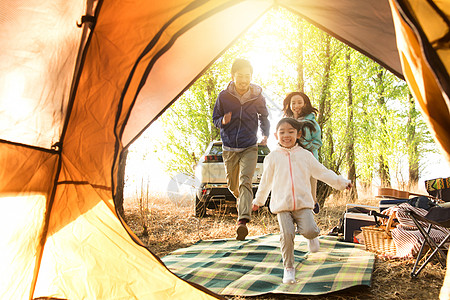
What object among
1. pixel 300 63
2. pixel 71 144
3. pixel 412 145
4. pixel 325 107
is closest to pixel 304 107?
pixel 71 144

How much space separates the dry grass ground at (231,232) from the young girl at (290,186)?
21.0 inches

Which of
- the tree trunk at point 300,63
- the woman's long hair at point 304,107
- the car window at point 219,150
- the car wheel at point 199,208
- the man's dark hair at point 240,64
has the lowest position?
the car wheel at point 199,208

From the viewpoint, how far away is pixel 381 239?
13.1 feet

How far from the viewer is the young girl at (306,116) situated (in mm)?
4414

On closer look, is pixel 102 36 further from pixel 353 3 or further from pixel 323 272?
pixel 323 272

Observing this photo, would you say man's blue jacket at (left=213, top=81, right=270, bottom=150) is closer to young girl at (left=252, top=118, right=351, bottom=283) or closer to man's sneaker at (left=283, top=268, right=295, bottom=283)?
young girl at (left=252, top=118, right=351, bottom=283)

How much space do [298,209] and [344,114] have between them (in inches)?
338

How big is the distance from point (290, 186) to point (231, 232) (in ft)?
9.54

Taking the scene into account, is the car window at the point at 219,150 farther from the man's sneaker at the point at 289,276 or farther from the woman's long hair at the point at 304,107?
the man's sneaker at the point at 289,276

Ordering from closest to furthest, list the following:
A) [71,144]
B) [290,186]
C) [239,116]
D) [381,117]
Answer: [71,144] → [290,186] → [239,116] → [381,117]

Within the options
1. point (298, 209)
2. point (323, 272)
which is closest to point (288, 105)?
point (298, 209)

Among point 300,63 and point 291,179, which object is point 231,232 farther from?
point 300,63

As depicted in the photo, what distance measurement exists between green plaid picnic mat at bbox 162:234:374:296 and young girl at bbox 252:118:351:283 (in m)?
0.19

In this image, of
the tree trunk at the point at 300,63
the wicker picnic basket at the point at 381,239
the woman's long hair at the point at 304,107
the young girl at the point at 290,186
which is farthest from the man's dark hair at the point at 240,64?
the tree trunk at the point at 300,63
